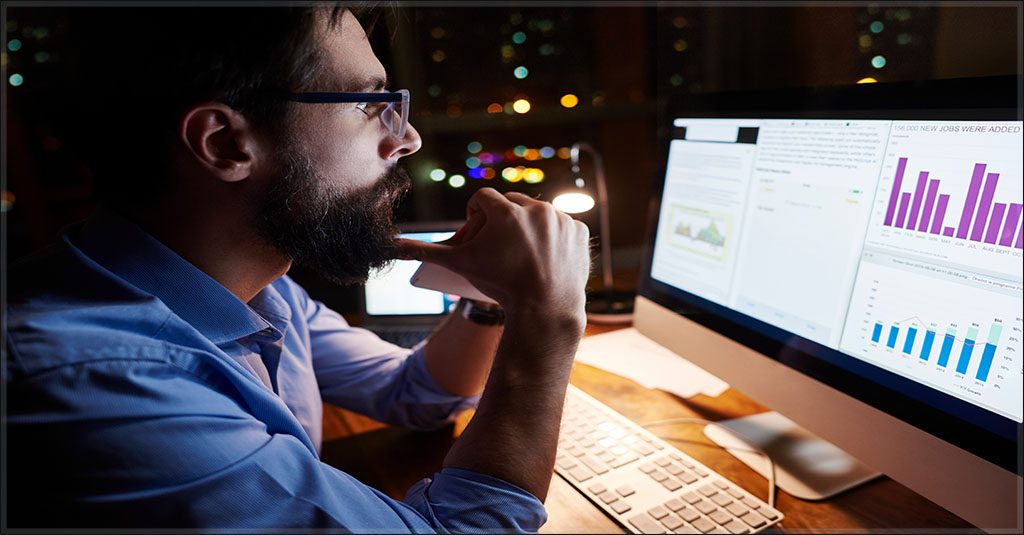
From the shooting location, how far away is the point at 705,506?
0.78m

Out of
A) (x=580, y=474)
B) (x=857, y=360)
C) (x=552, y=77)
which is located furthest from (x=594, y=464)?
(x=552, y=77)

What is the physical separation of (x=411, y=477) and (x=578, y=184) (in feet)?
2.64

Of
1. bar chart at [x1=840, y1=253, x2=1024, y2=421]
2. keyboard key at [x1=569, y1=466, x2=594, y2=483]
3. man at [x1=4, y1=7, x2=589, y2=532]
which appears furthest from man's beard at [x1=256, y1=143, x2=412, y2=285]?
bar chart at [x1=840, y1=253, x2=1024, y2=421]

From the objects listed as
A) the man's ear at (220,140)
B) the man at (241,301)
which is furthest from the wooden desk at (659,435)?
the man's ear at (220,140)

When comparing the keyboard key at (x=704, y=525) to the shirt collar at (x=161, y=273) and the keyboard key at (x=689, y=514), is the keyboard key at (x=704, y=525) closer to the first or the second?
the keyboard key at (x=689, y=514)

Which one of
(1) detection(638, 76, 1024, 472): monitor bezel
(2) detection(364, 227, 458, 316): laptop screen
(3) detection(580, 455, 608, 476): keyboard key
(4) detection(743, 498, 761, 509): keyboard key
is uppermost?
(1) detection(638, 76, 1024, 472): monitor bezel

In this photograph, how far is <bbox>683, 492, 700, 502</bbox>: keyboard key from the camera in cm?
79

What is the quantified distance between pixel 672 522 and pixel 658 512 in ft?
0.08

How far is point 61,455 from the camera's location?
0.51 m

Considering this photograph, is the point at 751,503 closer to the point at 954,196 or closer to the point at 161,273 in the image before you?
the point at 954,196

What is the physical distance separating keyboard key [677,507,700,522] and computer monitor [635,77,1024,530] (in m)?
0.21

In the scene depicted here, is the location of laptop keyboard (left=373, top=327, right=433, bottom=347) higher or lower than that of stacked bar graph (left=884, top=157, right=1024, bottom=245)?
lower

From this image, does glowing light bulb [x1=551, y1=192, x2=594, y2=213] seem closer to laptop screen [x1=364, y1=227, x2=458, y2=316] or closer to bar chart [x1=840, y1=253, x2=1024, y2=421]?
laptop screen [x1=364, y1=227, x2=458, y2=316]

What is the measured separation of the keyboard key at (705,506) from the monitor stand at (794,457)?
0.13 metres
